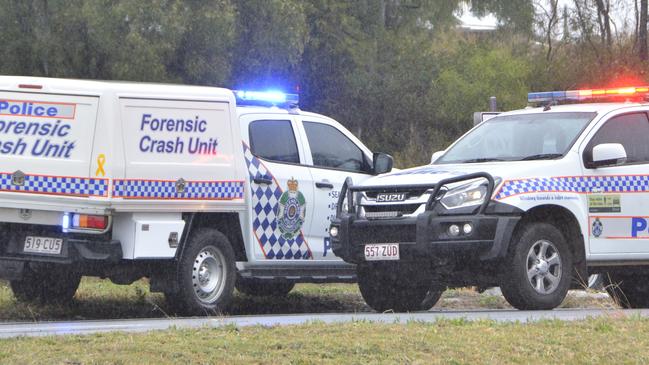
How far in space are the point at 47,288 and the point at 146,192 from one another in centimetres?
193

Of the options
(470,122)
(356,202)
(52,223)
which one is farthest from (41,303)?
(470,122)

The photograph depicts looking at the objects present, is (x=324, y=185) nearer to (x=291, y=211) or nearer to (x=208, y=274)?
(x=291, y=211)

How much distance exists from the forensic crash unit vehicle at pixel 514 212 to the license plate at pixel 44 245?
2395mm

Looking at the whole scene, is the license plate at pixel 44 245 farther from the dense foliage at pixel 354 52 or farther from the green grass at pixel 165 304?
the dense foliage at pixel 354 52

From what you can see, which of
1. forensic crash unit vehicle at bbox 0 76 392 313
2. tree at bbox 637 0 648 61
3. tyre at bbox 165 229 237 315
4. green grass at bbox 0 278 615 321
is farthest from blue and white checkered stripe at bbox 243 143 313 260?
tree at bbox 637 0 648 61

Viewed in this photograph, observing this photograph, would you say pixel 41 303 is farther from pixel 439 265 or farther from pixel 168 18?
pixel 168 18

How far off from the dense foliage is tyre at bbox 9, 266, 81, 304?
65.2 feet

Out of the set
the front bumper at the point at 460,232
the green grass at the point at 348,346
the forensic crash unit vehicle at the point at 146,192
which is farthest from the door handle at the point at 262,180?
the green grass at the point at 348,346

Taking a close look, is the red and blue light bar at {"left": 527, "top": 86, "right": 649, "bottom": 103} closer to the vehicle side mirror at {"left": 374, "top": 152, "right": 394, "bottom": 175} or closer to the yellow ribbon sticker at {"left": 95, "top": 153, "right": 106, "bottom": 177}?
the vehicle side mirror at {"left": 374, "top": 152, "right": 394, "bottom": 175}

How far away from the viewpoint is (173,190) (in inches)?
459

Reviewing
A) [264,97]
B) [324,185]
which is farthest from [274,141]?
[324,185]

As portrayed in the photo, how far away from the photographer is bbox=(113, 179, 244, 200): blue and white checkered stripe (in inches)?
442

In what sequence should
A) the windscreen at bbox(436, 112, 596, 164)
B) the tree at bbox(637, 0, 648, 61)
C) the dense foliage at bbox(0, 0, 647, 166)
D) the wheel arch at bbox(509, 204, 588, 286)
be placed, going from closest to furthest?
1. the wheel arch at bbox(509, 204, 588, 286)
2. the windscreen at bbox(436, 112, 596, 164)
3. the tree at bbox(637, 0, 648, 61)
4. the dense foliage at bbox(0, 0, 647, 166)

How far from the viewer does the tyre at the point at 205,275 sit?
11.7 metres
